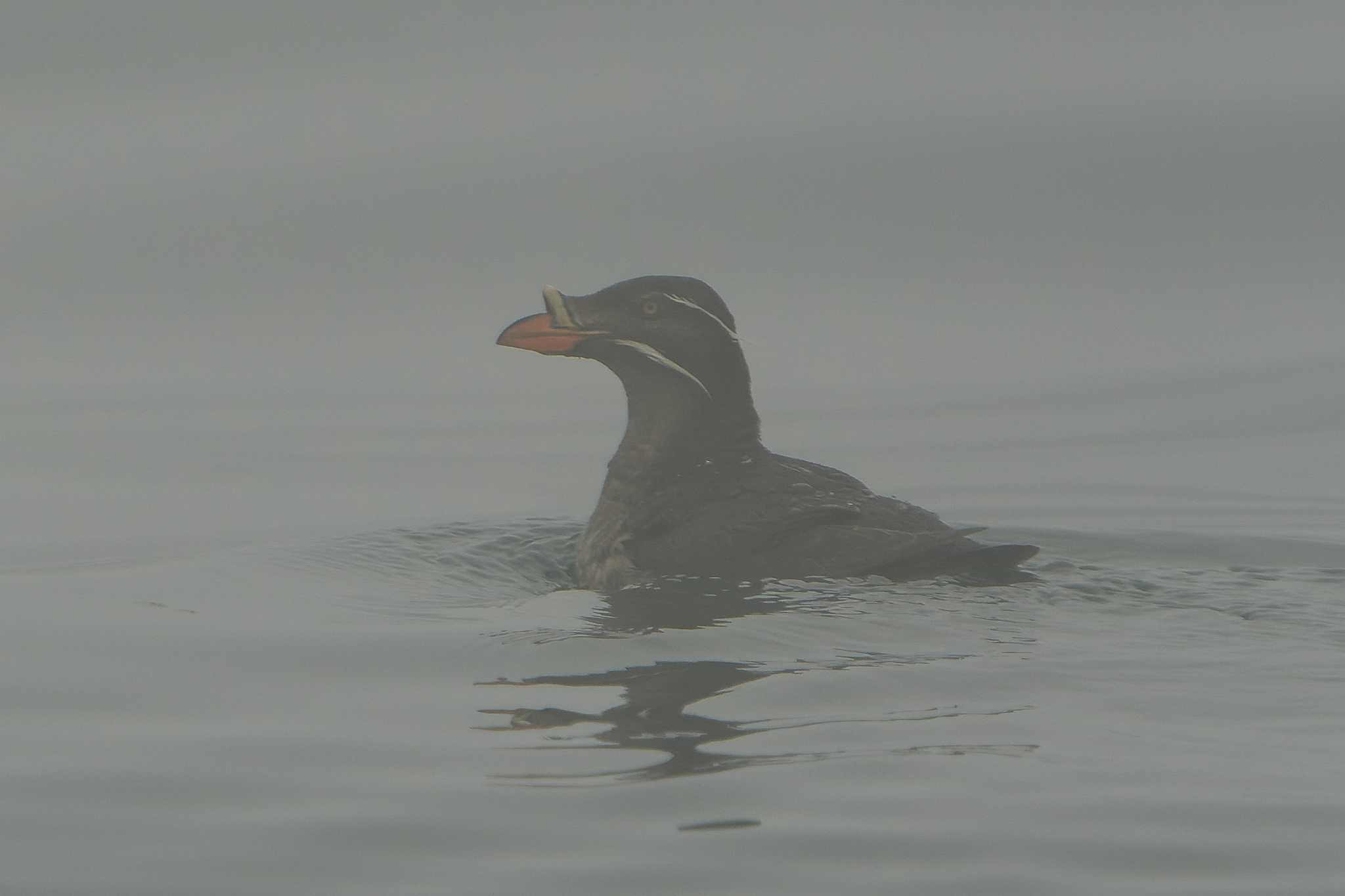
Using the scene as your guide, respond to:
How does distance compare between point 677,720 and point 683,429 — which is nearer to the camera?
point 677,720

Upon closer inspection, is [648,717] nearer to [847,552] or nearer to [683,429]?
[847,552]

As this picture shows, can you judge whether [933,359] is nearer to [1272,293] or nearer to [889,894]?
[1272,293]

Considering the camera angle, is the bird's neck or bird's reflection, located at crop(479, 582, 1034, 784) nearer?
bird's reflection, located at crop(479, 582, 1034, 784)

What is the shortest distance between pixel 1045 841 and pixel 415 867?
1211mm

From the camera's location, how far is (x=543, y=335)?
7.45m

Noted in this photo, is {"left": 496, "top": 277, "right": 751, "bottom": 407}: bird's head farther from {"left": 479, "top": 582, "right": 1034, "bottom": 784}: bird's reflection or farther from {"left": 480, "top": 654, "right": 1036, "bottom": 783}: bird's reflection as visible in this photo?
{"left": 480, "top": 654, "right": 1036, "bottom": 783}: bird's reflection

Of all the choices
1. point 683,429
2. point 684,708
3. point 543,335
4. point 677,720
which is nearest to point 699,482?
point 683,429

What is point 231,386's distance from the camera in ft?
38.2

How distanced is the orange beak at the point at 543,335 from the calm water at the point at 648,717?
34.6 inches

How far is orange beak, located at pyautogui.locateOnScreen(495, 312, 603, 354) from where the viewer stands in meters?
7.40

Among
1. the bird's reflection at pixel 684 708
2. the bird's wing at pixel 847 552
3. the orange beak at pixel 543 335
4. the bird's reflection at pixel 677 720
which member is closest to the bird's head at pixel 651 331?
the orange beak at pixel 543 335

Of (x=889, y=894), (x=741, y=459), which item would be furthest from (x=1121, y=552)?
(x=889, y=894)

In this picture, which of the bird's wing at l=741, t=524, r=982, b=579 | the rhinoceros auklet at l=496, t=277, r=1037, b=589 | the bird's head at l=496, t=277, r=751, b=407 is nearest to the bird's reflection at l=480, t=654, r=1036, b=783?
the bird's wing at l=741, t=524, r=982, b=579

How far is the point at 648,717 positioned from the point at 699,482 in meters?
2.41
